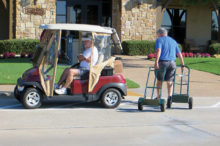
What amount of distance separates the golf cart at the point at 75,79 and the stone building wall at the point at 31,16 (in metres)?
14.3

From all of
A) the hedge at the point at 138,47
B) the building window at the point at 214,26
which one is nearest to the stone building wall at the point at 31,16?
the hedge at the point at 138,47

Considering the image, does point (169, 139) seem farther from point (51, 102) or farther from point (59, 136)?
point (51, 102)

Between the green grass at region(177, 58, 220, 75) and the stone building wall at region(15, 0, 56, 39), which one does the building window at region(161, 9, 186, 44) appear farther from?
the green grass at region(177, 58, 220, 75)

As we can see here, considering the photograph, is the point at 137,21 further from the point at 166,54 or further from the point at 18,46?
the point at 166,54

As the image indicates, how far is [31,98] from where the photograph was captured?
830 cm

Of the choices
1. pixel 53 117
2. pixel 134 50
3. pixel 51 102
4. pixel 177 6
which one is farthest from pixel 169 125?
pixel 177 6

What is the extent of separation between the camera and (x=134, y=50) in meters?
22.5

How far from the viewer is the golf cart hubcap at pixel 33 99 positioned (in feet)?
27.1

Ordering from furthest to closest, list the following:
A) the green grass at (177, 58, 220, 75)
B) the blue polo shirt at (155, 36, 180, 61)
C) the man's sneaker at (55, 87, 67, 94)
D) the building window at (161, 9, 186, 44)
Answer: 1. the building window at (161, 9, 186, 44)
2. the green grass at (177, 58, 220, 75)
3. the blue polo shirt at (155, 36, 180, 61)
4. the man's sneaker at (55, 87, 67, 94)

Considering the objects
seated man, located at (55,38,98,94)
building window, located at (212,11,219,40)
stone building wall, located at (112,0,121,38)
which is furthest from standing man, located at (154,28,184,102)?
building window, located at (212,11,219,40)

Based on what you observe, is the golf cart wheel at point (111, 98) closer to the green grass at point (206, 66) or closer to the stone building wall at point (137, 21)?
the green grass at point (206, 66)

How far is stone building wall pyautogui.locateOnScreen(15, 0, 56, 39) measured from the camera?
22.3m

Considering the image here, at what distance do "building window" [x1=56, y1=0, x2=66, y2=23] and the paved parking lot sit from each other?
15195 mm

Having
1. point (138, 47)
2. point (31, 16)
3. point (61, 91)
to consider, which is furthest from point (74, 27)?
point (31, 16)
